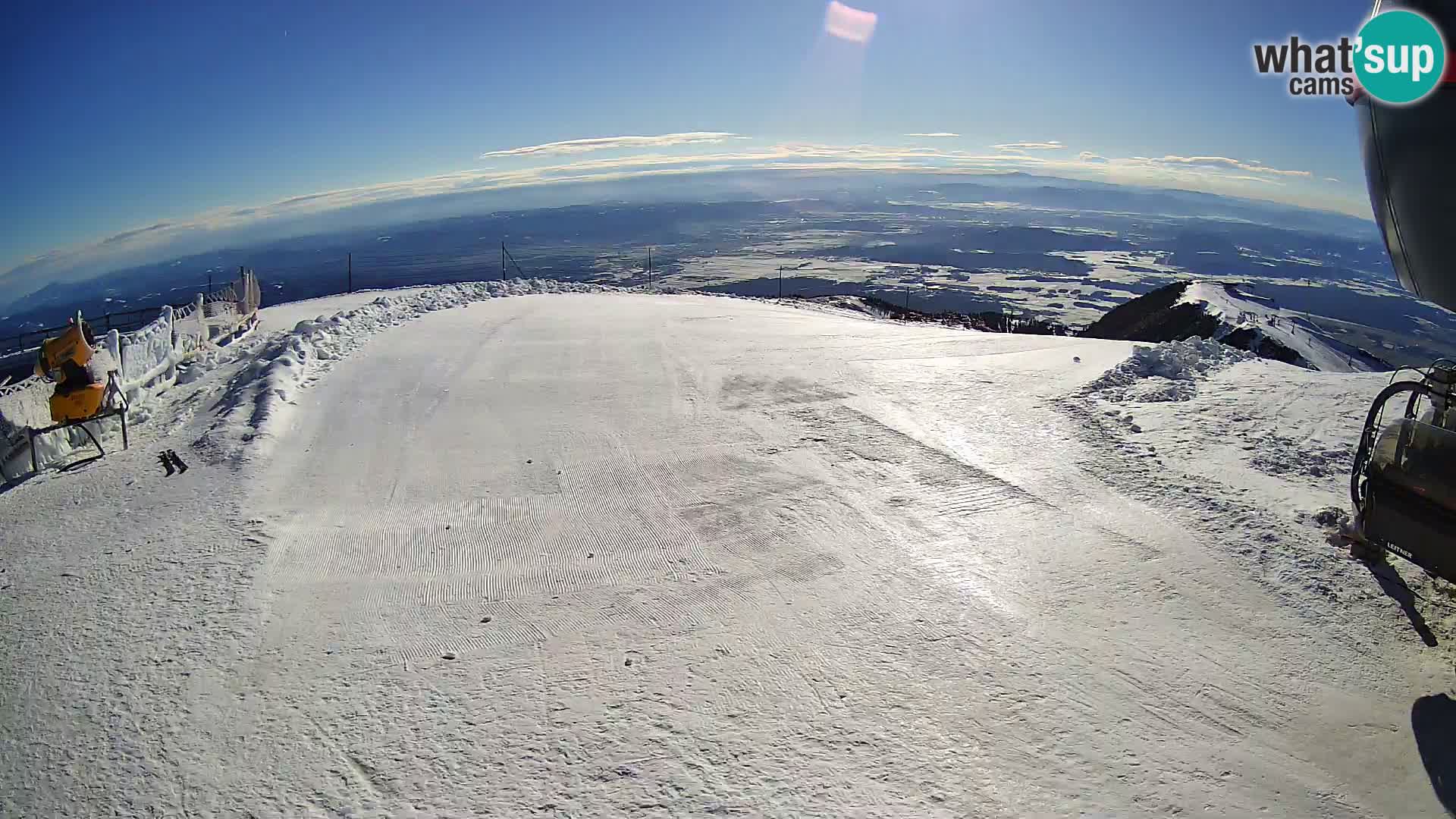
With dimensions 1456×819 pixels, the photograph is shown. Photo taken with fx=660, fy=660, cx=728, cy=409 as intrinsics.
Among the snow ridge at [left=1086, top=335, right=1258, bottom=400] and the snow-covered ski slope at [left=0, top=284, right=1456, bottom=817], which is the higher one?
the snow ridge at [left=1086, top=335, right=1258, bottom=400]

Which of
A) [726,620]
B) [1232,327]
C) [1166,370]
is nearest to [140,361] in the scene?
[726,620]

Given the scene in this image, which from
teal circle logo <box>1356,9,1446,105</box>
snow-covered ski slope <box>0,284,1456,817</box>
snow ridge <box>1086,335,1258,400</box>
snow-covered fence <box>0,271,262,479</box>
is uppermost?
teal circle logo <box>1356,9,1446,105</box>

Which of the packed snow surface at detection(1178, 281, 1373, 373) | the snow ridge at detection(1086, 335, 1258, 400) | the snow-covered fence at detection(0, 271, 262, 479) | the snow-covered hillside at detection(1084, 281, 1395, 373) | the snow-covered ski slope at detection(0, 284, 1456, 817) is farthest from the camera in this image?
the packed snow surface at detection(1178, 281, 1373, 373)

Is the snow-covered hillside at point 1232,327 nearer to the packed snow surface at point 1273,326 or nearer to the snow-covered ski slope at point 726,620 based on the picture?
the packed snow surface at point 1273,326

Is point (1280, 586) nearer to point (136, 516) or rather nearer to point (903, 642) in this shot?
point (903, 642)

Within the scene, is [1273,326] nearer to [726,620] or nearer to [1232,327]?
[1232,327]

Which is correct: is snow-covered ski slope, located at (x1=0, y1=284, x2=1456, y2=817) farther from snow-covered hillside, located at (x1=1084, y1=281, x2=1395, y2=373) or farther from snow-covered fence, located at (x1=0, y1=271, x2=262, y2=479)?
Result: snow-covered hillside, located at (x1=1084, y1=281, x2=1395, y2=373)

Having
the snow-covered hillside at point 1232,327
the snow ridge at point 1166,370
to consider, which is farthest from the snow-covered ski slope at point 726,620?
the snow-covered hillside at point 1232,327

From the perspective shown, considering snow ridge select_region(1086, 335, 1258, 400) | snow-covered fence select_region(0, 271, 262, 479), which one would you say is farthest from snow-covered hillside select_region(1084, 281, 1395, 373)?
snow-covered fence select_region(0, 271, 262, 479)
